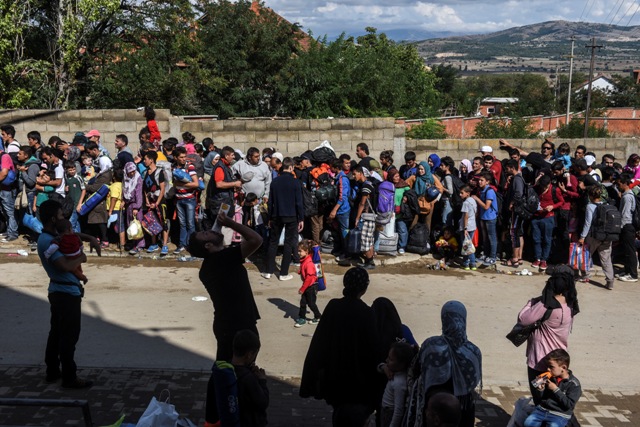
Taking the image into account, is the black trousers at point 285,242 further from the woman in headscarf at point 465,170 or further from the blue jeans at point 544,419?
the blue jeans at point 544,419

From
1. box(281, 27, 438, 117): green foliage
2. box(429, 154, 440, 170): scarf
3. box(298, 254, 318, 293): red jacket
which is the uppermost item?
box(281, 27, 438, 117): green foliage

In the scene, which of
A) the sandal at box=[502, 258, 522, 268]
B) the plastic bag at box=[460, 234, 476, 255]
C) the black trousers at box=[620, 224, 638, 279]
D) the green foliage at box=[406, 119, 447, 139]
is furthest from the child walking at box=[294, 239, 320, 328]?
the green foliage at box=[406, 119, 447, 139]

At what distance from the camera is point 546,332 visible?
639cm

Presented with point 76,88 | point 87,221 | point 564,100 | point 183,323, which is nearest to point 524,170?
point 183,323

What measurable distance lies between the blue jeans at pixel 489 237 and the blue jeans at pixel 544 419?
19.7 ft

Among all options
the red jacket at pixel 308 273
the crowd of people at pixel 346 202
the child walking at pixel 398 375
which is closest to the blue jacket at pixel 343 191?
the crowd of people at pixel 346 202

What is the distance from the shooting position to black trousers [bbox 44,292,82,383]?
713cm

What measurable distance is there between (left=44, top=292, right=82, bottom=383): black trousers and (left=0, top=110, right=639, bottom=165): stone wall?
809cm

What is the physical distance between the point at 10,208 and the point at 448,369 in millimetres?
9664

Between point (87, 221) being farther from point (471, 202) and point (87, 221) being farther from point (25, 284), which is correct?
point (471, 202)

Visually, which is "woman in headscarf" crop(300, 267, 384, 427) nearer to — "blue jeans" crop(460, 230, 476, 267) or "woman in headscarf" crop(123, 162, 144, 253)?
"blue jeans" crop(460, 230, 476, 267)

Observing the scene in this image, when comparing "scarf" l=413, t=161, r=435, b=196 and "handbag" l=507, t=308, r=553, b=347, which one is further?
"scarf" l=413, t=161, r=435, b=196

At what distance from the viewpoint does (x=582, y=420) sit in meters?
6.91

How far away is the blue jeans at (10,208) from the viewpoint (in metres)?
12.4
